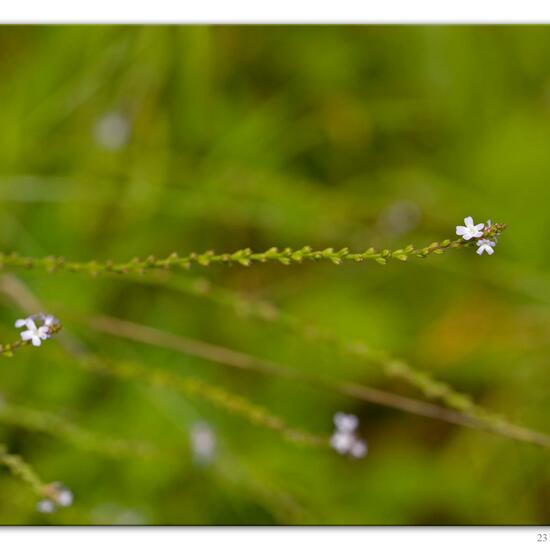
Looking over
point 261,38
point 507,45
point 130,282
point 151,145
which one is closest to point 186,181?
point 151,145

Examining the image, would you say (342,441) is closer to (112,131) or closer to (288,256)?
(288,256)

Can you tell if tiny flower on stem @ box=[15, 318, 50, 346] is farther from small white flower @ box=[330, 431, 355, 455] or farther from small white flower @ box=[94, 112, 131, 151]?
small white flower @ box=[94, 112, 131, 151]

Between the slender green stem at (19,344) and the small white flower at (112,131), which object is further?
the small white flower at (112,131)

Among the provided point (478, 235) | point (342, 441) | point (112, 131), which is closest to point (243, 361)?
point (342, 441)

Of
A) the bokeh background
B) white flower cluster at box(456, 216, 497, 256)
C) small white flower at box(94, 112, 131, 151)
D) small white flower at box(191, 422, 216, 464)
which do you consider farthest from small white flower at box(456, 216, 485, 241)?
small white flower at box(94, 112, 131, 151)

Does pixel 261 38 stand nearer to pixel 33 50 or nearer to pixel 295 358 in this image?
pixel 33 50

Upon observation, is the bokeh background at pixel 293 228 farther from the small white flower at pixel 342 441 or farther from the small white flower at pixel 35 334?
the small white flower at pixel 35 334

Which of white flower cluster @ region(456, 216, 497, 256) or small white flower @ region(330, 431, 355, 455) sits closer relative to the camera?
white flower cluster @ region(456, 216, 497, 256)

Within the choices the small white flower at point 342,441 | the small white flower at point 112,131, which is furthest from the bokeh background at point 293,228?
the small white flower at point 342,441
